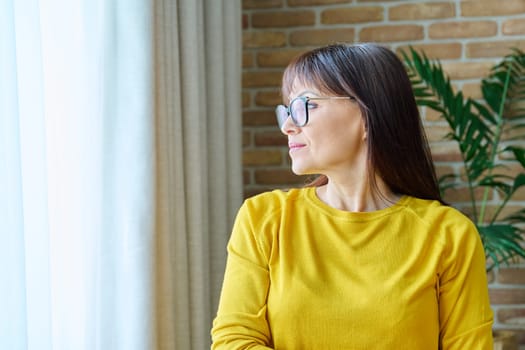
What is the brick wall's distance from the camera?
310 centimetres

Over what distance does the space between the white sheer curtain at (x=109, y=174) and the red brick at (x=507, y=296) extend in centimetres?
113

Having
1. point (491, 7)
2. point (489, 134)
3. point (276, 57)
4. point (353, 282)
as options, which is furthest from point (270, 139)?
point (353, 282)

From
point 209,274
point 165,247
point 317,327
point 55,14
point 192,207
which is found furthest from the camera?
point 209,274

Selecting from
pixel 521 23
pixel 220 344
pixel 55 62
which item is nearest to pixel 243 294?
pixel 220 344

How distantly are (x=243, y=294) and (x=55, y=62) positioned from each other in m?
0.71

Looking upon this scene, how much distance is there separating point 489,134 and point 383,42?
22.0 inches

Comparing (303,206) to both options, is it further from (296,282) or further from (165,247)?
(165,247)

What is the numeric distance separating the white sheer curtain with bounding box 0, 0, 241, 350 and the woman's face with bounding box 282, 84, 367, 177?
558 mm

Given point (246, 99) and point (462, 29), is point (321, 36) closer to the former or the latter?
point (246, 99)

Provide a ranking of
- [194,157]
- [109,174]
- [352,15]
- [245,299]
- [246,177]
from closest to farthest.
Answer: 1. [245,299]
2. [109,174]
3. [194,157]
4. [352,15]
5. [246,177]

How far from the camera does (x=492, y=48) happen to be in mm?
3100

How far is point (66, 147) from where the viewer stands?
187cm

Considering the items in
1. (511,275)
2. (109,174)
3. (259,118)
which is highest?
(259,118)

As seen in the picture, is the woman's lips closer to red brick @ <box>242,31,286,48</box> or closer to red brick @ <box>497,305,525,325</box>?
red brick @ <box>242,31,286,48</box>
